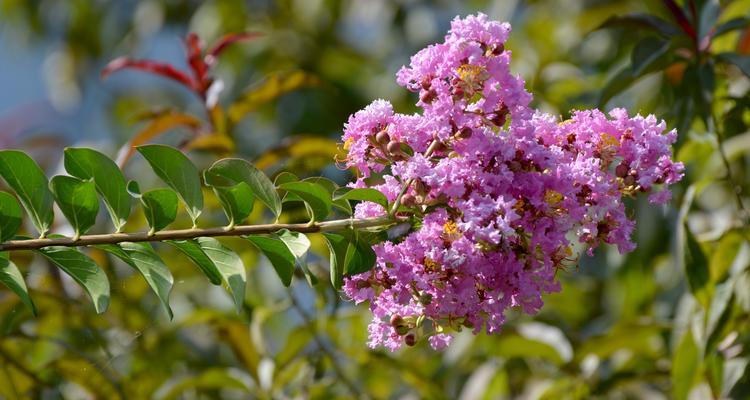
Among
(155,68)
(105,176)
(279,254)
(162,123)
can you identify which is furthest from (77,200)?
(155,68)

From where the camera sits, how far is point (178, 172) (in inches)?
50.1

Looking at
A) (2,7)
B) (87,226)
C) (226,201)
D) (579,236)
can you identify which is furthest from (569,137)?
(2,7)

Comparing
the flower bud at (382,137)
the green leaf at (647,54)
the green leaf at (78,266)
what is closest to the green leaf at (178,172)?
the green leaf at (78,266)

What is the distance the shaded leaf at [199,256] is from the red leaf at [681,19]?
1.09 metres

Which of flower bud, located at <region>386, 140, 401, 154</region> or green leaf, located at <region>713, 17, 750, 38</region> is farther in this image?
green leaf, located at <region>713, 17, 750, 38</region>

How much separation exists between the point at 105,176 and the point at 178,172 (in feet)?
0.30

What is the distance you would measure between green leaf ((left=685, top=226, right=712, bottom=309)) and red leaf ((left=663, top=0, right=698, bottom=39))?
0.37 meters

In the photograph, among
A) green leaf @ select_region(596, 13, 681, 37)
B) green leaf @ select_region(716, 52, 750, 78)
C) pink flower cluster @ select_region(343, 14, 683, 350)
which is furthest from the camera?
green leaf @ select_region(596, 13, 681, 37)

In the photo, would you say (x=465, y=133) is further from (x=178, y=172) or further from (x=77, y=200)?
(x=77, y=200)

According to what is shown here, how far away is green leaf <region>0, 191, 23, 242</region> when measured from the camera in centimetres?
122

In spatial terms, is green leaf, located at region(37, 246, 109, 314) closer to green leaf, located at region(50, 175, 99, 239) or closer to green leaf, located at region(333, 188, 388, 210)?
green leaf, located at region(50, 175, 99, 239)

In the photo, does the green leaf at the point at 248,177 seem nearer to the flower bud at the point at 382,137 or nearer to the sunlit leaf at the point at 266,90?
the flower bud at the point at 382,137

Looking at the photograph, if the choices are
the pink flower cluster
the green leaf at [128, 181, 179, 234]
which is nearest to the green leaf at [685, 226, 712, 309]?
the pink flower cluster

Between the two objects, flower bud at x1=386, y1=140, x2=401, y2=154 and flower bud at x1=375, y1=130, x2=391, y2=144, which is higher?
flower bud at x1=375, y1=130, x2=391, y2=144
